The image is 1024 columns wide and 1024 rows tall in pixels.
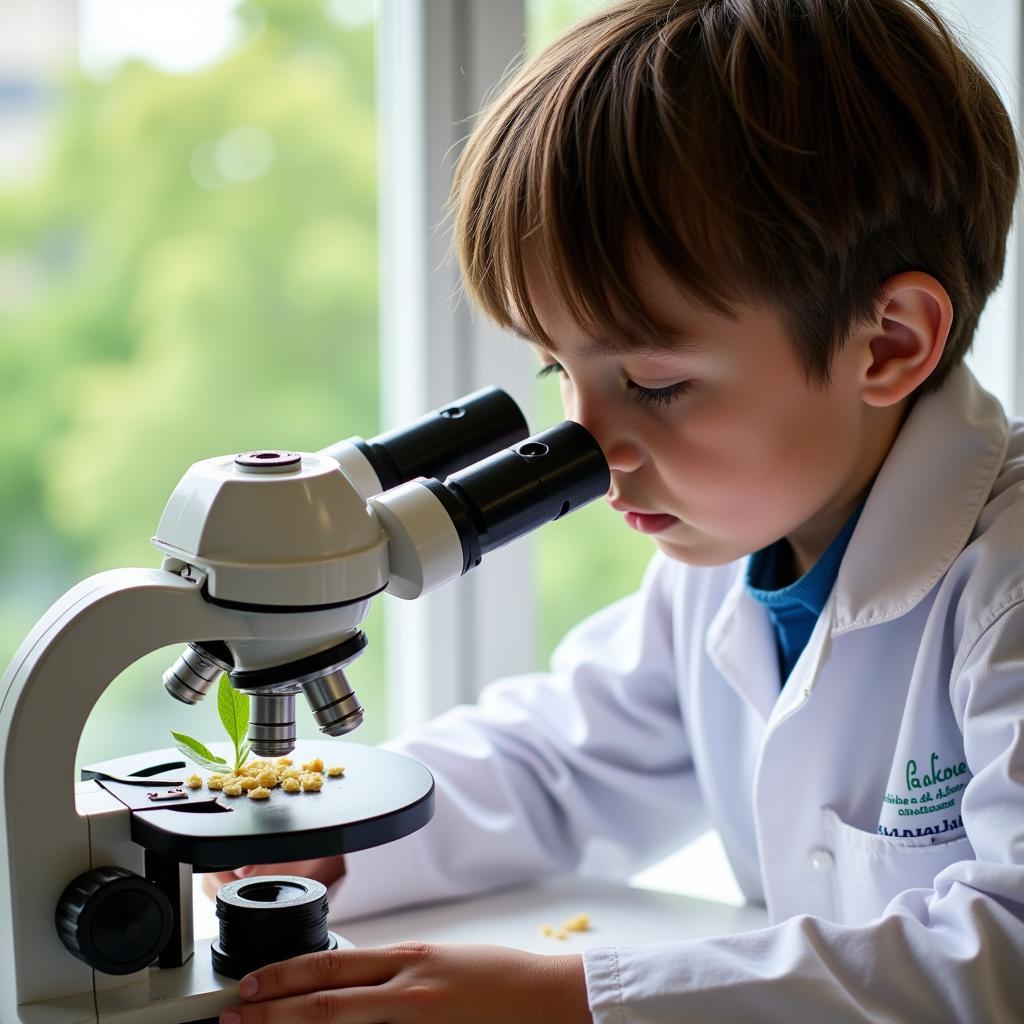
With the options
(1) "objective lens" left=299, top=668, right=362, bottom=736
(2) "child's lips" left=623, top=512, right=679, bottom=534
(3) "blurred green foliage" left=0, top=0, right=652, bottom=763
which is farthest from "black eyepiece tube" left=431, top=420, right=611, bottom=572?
(3) "blurred green foliage" left=0, top=0, right=652, bottom=763

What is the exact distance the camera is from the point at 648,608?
1.35m

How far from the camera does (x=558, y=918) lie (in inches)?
44.9

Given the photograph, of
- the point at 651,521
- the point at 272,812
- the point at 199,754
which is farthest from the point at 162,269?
the point at 272,812

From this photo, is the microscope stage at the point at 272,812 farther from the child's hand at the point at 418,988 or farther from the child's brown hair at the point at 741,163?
the child's brown hair at the point at 741,163

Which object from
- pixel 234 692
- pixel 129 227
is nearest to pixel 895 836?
pixel 234 692

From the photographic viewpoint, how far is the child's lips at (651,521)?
110 centimetres

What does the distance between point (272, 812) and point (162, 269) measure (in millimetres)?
1400

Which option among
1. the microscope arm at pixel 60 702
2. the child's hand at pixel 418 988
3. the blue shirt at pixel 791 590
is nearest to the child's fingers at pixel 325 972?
the child's hand at pixel 418 988

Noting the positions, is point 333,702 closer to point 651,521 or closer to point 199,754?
point 199,754

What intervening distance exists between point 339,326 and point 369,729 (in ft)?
1.94

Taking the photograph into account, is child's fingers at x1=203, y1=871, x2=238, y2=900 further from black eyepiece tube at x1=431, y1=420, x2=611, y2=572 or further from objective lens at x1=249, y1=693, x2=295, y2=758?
black eyepiece tube at x1=431, y1=420, x2=611, y2=572

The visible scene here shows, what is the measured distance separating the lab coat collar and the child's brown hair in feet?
0.43

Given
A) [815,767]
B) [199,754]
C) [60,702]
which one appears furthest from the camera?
[815,767]

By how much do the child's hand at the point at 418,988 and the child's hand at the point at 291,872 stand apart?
238 millimetres
